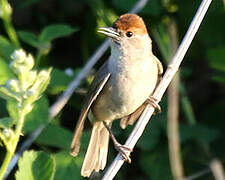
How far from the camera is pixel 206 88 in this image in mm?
5719

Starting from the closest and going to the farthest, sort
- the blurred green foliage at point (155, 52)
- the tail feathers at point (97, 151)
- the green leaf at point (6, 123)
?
the green leaf at point (6, 123) → the tail feathers at point (97, 151) → the blurred green foliage at point (155, 52)

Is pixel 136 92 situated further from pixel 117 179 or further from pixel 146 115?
pixel 117 179

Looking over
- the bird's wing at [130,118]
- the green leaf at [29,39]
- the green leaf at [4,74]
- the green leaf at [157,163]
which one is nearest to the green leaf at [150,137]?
the green leaf at [157,163]

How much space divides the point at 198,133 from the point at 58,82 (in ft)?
4.18

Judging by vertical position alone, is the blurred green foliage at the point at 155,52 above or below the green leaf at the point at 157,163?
above

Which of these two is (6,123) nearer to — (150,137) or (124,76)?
(124,76)

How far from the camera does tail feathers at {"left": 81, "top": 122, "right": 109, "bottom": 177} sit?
390 cm

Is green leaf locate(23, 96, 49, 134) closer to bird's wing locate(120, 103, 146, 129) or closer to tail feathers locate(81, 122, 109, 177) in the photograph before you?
tail feathers locate(81, 122, 109, 177)

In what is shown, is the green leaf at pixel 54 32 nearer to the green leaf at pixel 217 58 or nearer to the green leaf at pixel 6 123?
the green leaf at pixel 217 58

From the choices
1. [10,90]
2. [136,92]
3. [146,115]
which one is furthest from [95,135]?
[10,90]

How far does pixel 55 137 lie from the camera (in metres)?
3.95

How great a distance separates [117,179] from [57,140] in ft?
2.98

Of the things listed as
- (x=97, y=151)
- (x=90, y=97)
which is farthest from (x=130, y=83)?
(x=97, y=151)

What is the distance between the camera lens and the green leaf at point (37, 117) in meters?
3.63
